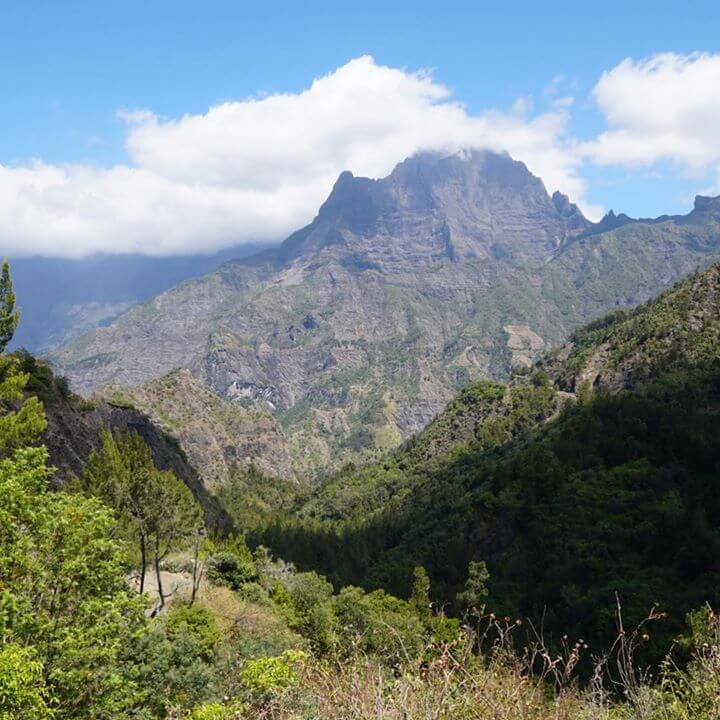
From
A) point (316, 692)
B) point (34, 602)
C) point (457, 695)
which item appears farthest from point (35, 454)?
point (457, 695)

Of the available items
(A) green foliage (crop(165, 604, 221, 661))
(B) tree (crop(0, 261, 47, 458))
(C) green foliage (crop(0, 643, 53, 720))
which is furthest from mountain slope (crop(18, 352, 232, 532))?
(C) green foliage (crop(0, 643, 53, 720))

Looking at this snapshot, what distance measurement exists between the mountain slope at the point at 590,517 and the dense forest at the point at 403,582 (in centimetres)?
35

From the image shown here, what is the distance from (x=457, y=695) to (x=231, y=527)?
12436cm

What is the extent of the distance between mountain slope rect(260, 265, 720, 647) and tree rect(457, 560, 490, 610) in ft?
5.44

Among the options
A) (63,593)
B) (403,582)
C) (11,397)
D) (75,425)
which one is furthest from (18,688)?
(403,582)

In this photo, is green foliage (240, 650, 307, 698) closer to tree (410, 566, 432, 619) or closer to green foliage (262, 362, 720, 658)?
green foliage (262, 362, 720, 658)

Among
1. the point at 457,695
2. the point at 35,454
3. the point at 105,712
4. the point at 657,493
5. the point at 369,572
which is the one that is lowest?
the point at 369,572

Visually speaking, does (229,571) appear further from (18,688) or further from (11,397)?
(18,688)

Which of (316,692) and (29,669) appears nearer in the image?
(316,692)

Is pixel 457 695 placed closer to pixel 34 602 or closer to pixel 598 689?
pixel 598 689

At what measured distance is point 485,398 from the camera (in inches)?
7579

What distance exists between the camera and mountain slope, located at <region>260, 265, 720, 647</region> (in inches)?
2367

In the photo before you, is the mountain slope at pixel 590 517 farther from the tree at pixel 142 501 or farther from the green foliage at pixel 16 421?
the green foliage at pixel 16 421

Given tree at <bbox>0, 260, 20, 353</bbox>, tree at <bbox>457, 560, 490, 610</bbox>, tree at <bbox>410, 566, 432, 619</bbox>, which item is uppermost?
tree at <bbox>0, 260, 20, 353</bbox>
